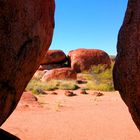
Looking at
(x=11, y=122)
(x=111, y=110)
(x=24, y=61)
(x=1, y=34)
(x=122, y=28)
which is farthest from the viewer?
(x=111, y=110)

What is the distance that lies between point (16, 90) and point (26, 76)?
34cm

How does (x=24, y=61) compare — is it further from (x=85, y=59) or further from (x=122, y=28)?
(x=85, y=59)

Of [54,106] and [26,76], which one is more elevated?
[26,76]

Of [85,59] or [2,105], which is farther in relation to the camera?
[85,59]

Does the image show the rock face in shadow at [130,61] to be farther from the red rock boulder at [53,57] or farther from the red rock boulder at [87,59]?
the red rock boulder at [53,57]

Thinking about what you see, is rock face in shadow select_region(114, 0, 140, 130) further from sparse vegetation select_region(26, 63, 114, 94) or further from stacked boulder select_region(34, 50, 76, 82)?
stacked boulder select_region(34, 50, 76, 82)

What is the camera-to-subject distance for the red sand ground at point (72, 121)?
424 inches

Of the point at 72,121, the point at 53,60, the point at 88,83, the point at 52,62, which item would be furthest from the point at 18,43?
the point at 52,62

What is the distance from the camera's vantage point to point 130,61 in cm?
678

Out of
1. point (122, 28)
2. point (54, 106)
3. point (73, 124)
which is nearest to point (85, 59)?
point (54, 106)

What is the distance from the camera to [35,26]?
22.0 feet

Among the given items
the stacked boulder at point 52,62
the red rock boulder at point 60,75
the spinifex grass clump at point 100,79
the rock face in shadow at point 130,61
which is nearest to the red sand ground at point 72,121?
the rock face in shadow at point 130,61

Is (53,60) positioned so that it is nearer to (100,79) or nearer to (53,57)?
(53,57)

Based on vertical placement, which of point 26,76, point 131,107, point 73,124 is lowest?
point 73,124
